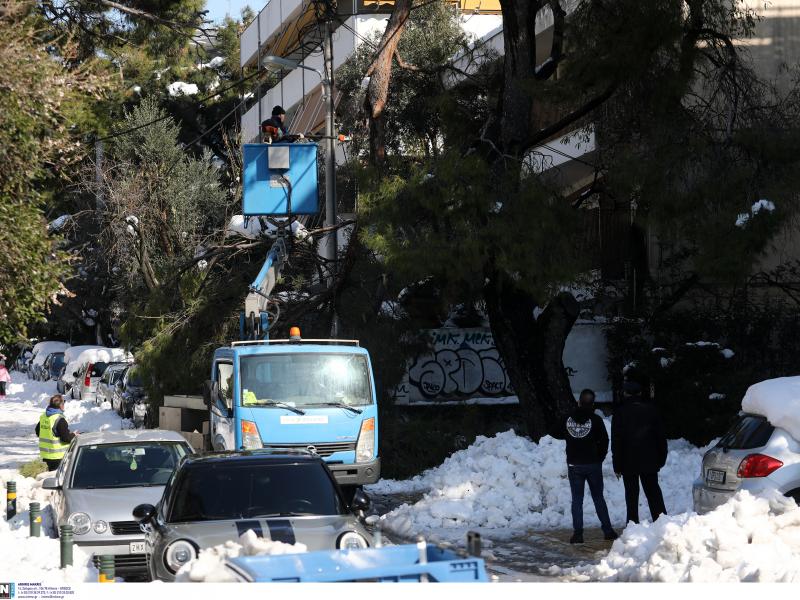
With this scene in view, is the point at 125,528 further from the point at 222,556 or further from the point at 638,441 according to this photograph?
the point at 638,441

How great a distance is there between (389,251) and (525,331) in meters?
3.25

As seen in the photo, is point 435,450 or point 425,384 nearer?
point 435,450

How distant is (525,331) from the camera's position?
19688 mm

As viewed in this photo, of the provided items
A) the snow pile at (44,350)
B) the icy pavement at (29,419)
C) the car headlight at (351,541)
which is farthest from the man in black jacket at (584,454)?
the snow pile at (44,350)

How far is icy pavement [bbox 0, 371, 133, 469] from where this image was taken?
26.1m

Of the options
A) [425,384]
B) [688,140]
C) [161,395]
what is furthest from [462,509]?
[161,395]

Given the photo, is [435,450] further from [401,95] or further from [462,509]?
[401,95]

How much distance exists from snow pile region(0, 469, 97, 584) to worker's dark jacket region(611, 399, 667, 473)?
5803 millimetres

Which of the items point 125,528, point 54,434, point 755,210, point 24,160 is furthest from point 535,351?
point 125,528

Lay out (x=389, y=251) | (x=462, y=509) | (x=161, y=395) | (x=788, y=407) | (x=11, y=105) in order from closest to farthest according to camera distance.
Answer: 1. (x=788, y=407)
2. (x=11, y=105)
3. (x=462, y=509)
4. (x=389, y=251)
5. (x=161, y=395)

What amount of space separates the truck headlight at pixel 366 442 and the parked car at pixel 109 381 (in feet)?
61.4

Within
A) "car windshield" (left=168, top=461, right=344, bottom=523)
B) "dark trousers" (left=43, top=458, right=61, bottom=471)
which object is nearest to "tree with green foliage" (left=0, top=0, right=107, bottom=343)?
"dark trousers" (left=43, top=458, right=61, bottom=471)

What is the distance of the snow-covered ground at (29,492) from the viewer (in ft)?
33.6

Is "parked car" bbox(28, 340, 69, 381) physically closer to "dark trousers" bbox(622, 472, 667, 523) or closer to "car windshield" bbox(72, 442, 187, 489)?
"car windshield" bbox(72, 442, 187, 489)
